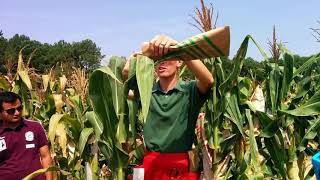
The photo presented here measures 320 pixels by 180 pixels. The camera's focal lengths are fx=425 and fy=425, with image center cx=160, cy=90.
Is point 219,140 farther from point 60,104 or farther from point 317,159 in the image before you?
point 60,104

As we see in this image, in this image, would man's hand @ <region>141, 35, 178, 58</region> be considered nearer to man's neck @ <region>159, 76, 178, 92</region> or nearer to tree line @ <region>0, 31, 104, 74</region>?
man's neck @ <region>159, 76, 178, 92</region>

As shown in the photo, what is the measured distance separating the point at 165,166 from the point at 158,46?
789mm

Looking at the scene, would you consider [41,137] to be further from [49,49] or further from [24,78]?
[49,49]

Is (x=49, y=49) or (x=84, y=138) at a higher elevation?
(x=49, y=49)

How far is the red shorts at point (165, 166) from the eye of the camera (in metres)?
2.48

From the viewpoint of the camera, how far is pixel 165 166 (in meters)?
2.47

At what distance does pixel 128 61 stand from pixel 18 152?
1471 millimetres

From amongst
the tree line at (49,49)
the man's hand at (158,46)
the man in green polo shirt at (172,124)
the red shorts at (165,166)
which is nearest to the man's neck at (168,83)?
the man in green polo shirt at (172,124)

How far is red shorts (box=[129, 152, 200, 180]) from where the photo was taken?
2.48m

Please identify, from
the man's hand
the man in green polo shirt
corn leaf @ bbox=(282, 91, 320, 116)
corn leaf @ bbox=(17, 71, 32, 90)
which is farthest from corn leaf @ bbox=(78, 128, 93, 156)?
corn leaf @ bbox=(17, 71, 32, 90)

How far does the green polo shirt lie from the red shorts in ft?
0.12

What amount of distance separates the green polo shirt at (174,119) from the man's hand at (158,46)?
20.2 inches

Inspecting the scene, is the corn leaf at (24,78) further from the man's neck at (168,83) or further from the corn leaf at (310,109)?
the corn leaf at (310,109)

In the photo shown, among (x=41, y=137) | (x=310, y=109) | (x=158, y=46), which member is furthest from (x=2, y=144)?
(x=310, y=109)
